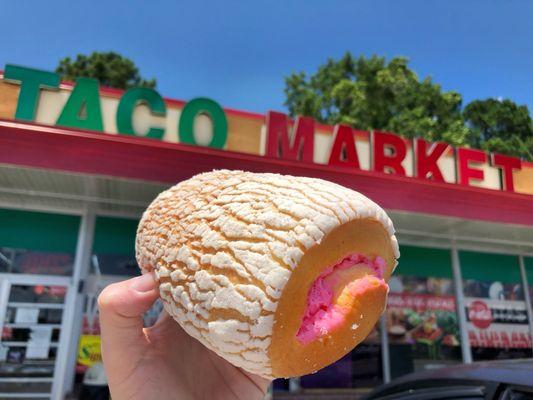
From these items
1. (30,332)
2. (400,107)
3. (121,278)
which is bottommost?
(30,332)

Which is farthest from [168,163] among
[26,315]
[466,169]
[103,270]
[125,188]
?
[466,169]

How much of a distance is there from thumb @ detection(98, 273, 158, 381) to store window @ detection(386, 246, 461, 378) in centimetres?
837

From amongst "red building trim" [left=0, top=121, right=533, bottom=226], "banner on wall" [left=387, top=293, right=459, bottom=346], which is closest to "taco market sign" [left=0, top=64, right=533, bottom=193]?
"red building trim" [left=0, top=121, right=533, bottom=226]

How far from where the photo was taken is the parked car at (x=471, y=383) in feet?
6.95

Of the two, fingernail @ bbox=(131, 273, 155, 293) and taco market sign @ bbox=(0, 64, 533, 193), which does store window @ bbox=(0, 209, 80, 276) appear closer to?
taco market sign @ bbox=(0, 64, 533, 193)

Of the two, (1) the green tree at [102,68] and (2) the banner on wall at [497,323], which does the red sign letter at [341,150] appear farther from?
(1) the green tree at [102,68]

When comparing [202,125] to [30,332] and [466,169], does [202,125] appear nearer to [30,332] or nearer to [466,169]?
[30,332]

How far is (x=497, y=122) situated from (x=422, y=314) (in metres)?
21.5

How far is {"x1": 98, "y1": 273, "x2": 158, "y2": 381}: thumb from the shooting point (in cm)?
147

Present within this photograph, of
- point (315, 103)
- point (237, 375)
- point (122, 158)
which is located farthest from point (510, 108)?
point (237, 375)

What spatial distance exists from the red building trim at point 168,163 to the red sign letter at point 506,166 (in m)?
2.05

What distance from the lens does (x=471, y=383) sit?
2377mm

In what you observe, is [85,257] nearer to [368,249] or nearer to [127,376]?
[127,376]

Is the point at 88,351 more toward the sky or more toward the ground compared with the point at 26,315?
more toward the ground
